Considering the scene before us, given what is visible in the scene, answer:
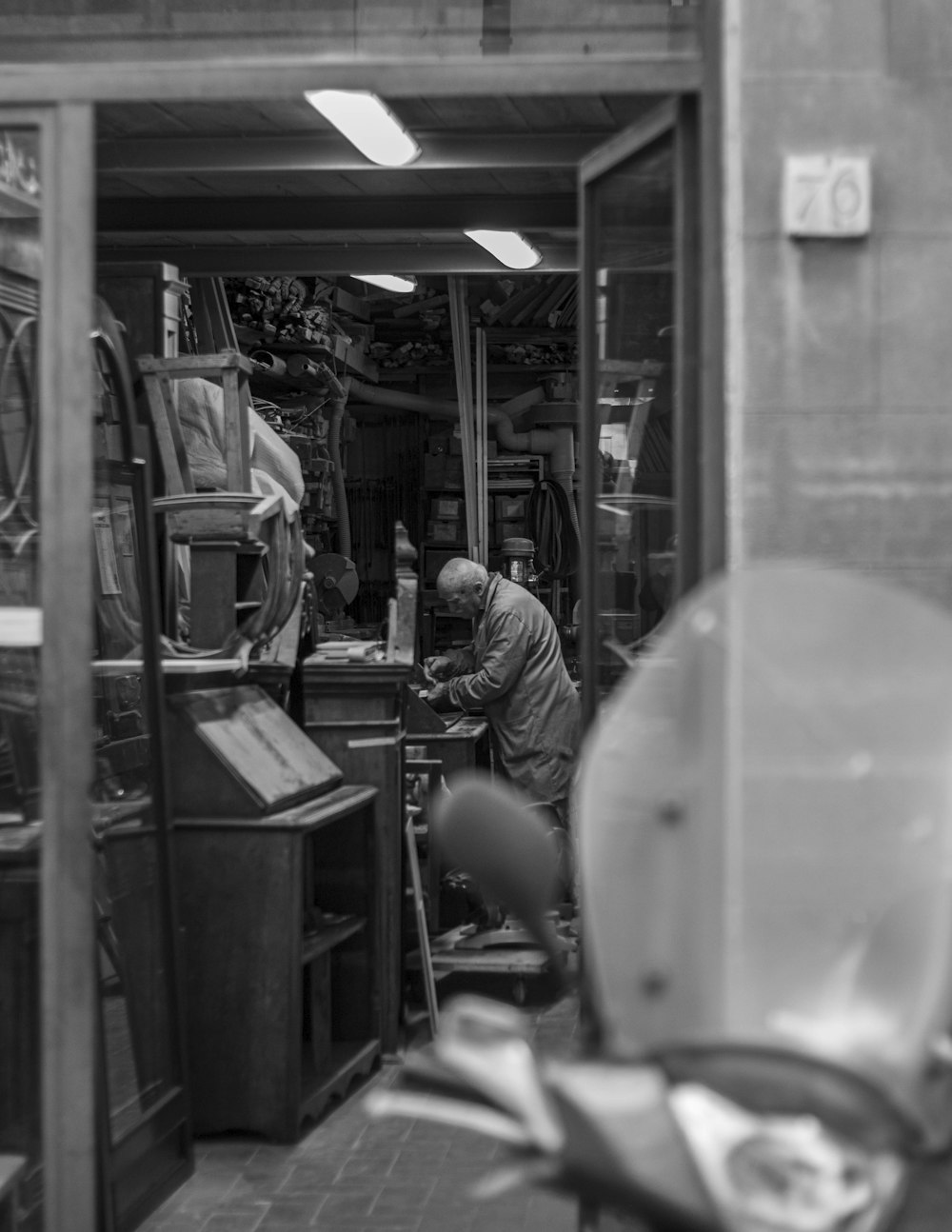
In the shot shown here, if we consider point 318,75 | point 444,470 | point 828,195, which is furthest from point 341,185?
point 444,470

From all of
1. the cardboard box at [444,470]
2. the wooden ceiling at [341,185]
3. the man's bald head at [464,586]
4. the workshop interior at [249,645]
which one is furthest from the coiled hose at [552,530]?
the wooden ceiling at [341,185]

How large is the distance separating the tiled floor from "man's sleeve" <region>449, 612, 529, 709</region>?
3.18 metres

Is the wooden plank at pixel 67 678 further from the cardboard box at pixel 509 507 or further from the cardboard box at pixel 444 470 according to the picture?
the cardboard box at pixel 444 470

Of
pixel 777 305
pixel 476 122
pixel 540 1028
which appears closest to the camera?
pixel 777 305

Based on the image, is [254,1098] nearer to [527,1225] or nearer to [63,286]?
[527,1225]

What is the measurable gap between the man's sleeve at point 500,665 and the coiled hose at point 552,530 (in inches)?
206

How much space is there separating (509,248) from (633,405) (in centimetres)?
314

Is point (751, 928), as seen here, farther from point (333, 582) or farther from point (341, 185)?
point (333, 582)

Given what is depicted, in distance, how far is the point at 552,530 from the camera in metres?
13.9

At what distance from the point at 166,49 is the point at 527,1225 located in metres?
3.40

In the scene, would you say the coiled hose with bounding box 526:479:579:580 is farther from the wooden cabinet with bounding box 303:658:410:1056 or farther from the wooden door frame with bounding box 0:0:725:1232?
the wooden door frame with bounding box 0:0:725:1232

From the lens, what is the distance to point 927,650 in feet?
7.06

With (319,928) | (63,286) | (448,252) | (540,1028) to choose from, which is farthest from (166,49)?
(540,1028)

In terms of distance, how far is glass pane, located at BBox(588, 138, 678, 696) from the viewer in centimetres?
387
